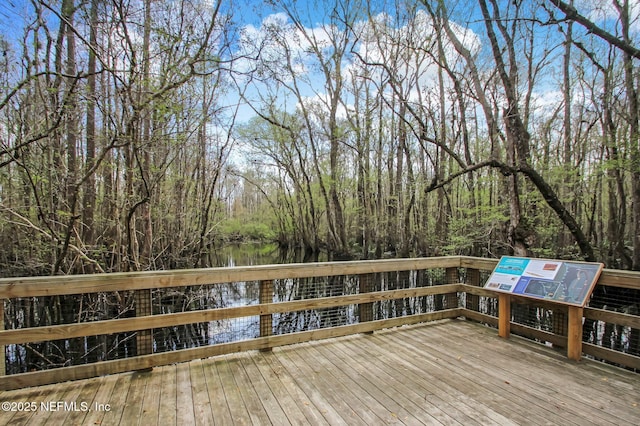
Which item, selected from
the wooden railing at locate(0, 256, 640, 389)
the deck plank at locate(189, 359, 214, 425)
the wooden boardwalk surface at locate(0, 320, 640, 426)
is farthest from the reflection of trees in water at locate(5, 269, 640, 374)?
the deck plank at locate(189, 359, 214, 425)

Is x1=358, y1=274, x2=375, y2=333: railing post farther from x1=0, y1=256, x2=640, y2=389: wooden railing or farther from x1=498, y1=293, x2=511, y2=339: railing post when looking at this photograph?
x1=498, y1=293, x2=511, y2=339: railing post

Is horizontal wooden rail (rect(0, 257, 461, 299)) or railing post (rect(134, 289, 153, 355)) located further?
railing post (rect(134, 289, 153, 355))

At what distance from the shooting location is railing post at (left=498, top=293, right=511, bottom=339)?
11.7 ft

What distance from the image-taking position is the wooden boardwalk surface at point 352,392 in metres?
2.09

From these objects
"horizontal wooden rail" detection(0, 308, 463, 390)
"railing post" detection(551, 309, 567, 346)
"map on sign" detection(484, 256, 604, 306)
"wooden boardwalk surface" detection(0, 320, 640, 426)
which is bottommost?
"wooden boardwalk surface" detection(0, 320, 640, 426)

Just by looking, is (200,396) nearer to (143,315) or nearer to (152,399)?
(152,399)

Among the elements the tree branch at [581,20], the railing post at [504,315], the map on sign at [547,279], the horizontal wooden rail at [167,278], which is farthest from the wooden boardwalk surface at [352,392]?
the tree branch at [581,20]

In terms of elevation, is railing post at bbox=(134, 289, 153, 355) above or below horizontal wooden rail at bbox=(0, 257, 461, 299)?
below

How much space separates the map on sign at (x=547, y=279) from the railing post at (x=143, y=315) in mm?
3465

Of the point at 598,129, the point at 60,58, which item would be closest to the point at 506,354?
the point at 60,58

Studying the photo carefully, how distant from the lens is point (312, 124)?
19156 millimetres

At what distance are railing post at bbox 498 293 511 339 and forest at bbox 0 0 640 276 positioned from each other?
2729mm

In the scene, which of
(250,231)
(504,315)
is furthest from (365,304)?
(250,231)

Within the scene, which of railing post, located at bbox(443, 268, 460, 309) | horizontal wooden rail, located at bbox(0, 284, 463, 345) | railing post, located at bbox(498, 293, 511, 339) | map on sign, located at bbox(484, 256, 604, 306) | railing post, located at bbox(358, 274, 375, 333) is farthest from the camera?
railing post, located at bbox(443, 268, 460, 309)
